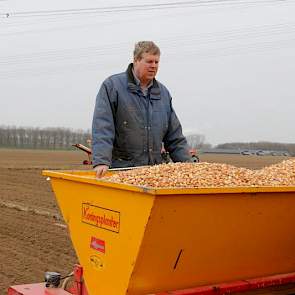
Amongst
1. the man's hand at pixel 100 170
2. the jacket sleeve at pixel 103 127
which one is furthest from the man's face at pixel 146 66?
the man's hand at pixel 100 170

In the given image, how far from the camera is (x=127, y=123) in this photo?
4312 mm

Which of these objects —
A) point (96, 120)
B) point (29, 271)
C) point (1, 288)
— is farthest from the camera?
point (29, 271)

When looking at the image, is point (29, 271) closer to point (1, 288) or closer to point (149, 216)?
point (1, 288)

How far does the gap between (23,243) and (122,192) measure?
521 cm

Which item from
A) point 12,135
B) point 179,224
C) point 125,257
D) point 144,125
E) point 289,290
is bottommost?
point 12,135

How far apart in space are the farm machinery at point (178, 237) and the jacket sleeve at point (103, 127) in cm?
41

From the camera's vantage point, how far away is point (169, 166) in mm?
3756

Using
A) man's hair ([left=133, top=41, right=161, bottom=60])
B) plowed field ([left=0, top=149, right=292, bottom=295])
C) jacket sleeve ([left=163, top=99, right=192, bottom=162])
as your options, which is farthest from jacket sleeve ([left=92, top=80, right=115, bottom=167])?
plowed field ([left=0, top=149, right=292, bottom=295])

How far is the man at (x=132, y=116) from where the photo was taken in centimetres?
421

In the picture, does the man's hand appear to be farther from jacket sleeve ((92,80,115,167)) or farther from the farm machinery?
the farm machinery

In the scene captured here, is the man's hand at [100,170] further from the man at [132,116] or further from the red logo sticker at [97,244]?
→ the red logo sticker at [97,244]

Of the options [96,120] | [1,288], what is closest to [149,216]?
[96,120]

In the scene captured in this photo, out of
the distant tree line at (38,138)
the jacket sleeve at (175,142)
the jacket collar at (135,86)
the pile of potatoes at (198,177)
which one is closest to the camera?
the pile of potatoes at (198,177)

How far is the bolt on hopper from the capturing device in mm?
3133
